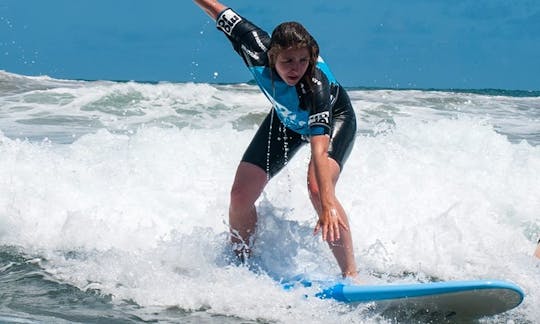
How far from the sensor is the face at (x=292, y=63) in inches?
154

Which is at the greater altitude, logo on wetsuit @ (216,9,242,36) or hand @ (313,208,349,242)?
logo on wetsuit @ (216,9,242,36)

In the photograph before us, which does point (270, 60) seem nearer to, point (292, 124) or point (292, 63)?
point (292, 63)

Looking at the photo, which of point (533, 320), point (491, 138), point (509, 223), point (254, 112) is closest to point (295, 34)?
point (533, 320)

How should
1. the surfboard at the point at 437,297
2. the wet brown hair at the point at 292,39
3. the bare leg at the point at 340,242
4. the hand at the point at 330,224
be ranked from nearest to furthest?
1. the hand at the point at 330,224
2. the surfboard at the point at 437,297
3. the wet brown hair at the point at 292,39
4. the bare leg at the point at 340,242

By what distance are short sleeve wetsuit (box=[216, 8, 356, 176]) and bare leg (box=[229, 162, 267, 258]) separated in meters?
0.07

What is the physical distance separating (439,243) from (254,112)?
7449 mm

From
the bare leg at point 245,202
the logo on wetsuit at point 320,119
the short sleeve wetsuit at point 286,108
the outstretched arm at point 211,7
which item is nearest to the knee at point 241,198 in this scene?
the bare leg at point 245,202

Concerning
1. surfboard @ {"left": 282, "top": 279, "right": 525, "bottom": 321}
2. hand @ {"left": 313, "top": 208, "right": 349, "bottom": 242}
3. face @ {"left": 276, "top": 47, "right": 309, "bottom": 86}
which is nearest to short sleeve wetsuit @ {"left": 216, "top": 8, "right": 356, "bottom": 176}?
face @ {"left": 276, "top": 47, "right": 309, "bottom": 86}

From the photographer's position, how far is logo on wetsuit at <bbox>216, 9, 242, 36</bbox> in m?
4.57

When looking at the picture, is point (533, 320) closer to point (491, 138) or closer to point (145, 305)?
point (145, 305)

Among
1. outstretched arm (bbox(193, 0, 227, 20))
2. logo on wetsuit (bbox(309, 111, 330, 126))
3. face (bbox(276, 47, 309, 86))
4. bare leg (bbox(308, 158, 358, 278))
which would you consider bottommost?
bare leg (bbox(308, 158, 358, 278))

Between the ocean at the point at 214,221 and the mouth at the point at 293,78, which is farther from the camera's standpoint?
the ocean at the point at 214,221

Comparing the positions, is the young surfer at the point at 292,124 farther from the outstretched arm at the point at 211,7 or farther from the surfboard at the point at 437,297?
the surfboard at the point at 437,297

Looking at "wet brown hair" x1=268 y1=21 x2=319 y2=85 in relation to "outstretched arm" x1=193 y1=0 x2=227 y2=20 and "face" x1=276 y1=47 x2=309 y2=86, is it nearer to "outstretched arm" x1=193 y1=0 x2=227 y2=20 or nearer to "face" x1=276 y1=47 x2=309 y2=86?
"face" x1=276 y1=47 x2=309 y2=86
